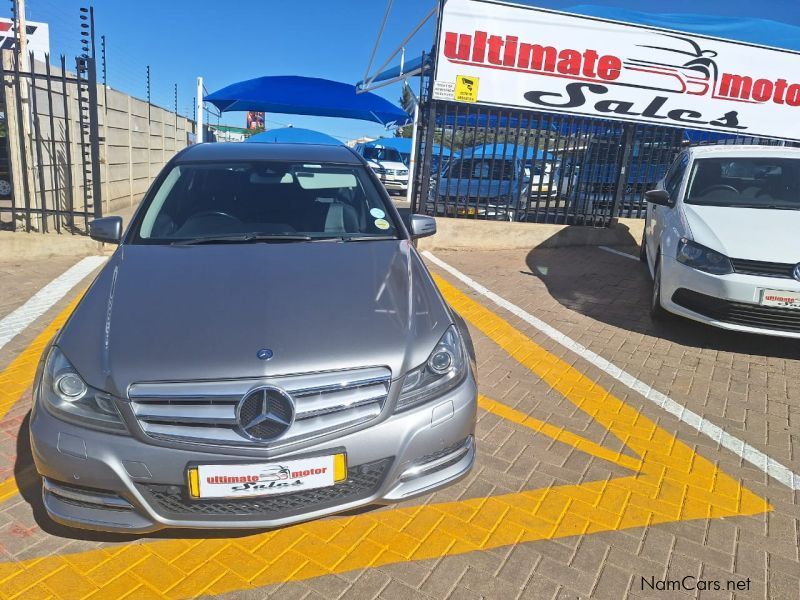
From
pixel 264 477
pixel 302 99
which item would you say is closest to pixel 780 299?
pixel 264 477

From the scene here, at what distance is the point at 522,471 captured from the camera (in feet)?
9.80

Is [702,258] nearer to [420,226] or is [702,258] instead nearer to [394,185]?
[420,226]

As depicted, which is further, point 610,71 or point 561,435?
point 610,71

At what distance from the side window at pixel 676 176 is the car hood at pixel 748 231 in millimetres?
636

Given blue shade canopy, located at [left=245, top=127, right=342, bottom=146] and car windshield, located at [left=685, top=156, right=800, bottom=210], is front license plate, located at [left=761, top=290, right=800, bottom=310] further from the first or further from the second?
blue shade canopy, located at [left=245, top=127, right=342, bottom=146]

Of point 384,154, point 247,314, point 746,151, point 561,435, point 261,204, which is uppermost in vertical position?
point 384,154

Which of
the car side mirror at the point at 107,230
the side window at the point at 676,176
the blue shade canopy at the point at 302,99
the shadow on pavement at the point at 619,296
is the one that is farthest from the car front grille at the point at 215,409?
the blue shade canopy at the point at 302,99

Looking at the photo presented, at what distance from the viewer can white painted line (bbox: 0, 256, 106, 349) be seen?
4773 millimetres

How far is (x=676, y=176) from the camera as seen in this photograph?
247 inches

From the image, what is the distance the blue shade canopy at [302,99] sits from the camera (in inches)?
565

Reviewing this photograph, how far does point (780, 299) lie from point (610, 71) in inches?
232

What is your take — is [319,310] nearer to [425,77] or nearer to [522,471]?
[522,471]

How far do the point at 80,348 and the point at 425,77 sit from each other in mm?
8479

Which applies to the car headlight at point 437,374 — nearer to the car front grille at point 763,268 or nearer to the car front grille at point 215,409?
the car front grille at point 215,409
